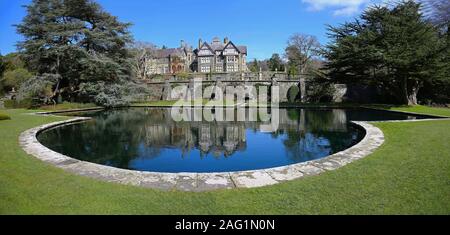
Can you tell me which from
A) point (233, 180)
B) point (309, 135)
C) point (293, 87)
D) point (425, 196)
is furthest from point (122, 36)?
point (425, 196)

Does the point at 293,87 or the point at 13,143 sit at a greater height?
the point at 293,87

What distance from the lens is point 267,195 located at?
3471 millimetres

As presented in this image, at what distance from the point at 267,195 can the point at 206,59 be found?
51770 mm

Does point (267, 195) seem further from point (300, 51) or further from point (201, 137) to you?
point (300, 51)

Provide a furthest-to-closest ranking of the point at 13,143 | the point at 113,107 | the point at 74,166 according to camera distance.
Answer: the point at 113,107 < the point at 13,143 < the point at 74,166

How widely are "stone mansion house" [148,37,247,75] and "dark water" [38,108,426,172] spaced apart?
127ft

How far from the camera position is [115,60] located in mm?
23656

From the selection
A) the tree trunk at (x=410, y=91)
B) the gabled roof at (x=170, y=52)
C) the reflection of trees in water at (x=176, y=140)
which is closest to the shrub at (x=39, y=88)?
the reflection of trees in water at (x=176, y=140)

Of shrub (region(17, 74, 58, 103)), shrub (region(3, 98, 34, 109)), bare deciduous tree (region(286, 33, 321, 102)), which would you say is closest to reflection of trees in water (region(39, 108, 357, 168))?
shrub (region(17, 74, 58, 103))

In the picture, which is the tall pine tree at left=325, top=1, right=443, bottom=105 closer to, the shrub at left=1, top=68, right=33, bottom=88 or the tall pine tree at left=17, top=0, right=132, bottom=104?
the tall pine tree at left=17, top=0, right=132, bottom=104

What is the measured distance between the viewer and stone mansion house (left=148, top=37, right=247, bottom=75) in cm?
5172

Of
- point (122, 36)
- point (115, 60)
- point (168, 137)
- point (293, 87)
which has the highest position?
point (122, 36)
